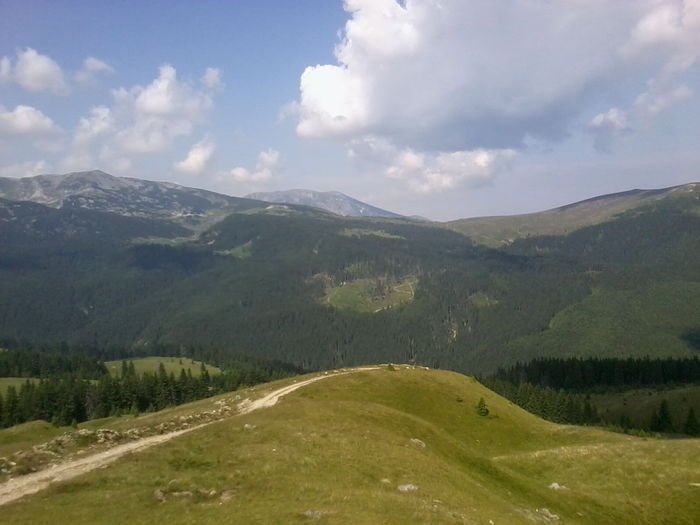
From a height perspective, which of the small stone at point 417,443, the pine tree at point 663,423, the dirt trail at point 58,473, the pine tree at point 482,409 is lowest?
the pine tree at point 663,423

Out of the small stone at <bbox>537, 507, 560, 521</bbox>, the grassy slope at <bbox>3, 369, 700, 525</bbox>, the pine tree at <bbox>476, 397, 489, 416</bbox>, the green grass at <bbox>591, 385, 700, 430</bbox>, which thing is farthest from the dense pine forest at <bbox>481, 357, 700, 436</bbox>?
the small stone at <bbox>537, 507, 560, 521</bbox>

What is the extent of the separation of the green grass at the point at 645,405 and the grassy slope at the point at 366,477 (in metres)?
76.7

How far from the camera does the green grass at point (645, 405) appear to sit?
12962cm

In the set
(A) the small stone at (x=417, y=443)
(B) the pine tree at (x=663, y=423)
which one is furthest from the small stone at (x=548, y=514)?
(B) the pine tree at (x=663, y=423)

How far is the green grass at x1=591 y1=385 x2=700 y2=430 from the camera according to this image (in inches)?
5103

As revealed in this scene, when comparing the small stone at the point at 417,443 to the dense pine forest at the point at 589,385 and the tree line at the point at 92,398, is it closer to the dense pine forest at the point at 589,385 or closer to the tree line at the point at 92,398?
the tree line at the point at 92,398

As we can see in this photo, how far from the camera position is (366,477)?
36.5 meters

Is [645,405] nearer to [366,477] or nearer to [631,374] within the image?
[631,374]

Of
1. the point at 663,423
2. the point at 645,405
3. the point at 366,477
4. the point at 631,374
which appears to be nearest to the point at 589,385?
the point at 631,374

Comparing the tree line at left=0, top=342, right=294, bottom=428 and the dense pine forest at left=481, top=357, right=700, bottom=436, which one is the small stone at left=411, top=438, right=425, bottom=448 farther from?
the dense pine forest at left=481, top=357, right=700, bottom=436

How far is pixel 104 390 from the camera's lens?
128500 mm

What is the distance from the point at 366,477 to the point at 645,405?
462 ft

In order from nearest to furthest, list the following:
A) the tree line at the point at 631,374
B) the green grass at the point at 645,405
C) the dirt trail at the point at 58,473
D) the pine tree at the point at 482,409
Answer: the dirt trail at the point at 58,473
the pine tree at the point at 482,409
the green grass at the point at 645,405
the tree line at the point at 631,374

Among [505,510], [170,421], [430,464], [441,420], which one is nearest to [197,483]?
[430,464]
